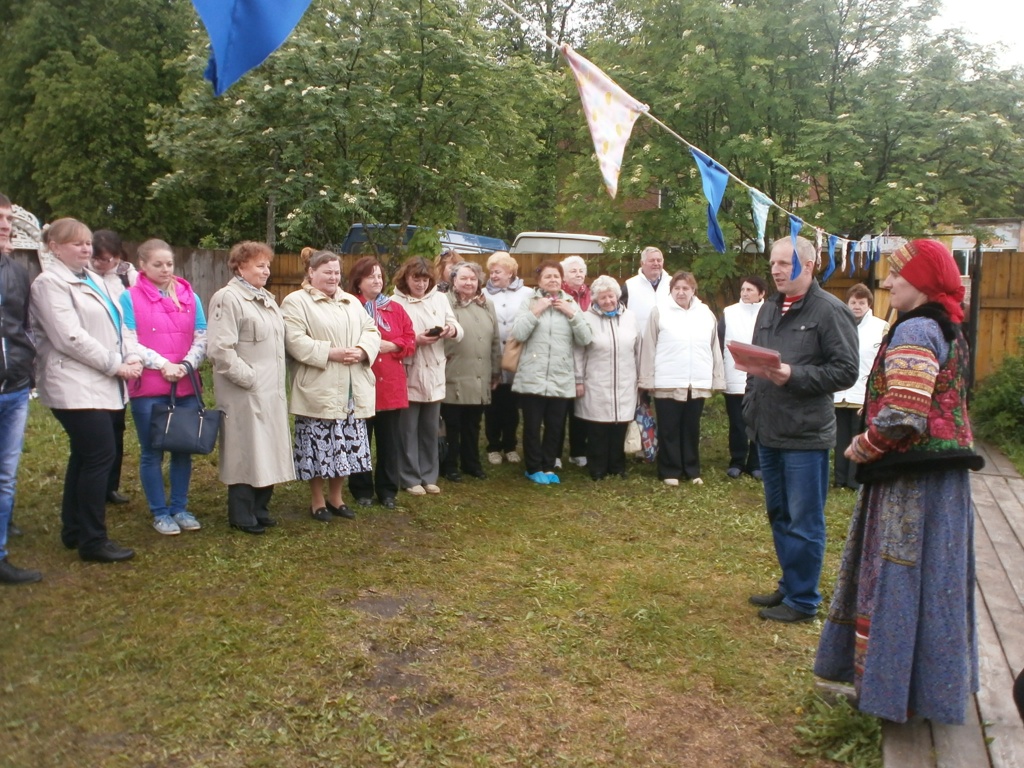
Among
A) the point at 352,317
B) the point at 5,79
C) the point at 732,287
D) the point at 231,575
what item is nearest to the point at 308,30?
the point at 732,287

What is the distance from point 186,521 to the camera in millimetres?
5688

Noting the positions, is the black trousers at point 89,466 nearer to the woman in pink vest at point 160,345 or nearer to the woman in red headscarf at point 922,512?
the woman in pink vest at point 160,345

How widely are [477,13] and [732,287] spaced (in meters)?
5.27

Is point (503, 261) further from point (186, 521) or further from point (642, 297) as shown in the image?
point (186, 521)

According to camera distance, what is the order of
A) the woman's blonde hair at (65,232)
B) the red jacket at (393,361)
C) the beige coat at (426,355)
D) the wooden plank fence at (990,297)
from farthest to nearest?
the wooden plank fence at (990,297)
the beige coat at (426,355)
the red jacket at (393,361)
the woman's blonde hair at (65,232)

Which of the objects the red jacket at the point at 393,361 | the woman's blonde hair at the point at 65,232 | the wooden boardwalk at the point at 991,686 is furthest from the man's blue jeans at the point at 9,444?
the wooden boardwalk at the point at 991,686

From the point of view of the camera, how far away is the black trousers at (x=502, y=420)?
26.6ft

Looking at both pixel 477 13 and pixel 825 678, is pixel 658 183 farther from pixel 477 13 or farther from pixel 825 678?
pixel 825 678

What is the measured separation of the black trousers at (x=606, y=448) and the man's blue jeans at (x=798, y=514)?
10.2 ft

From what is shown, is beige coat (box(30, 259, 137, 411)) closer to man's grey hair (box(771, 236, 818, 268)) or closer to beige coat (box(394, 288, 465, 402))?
beige coat (box(394, 288, 465, 402))

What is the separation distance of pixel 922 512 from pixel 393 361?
3993 mm

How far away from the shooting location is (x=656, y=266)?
8.10 meters

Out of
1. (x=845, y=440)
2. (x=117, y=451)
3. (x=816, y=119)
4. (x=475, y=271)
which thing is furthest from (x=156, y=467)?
(x=816, y=119)

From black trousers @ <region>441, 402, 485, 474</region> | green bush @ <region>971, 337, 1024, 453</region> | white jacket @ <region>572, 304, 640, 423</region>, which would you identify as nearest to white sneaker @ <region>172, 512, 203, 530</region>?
black trousers @ <region>441, 402, 485, 474</region>
